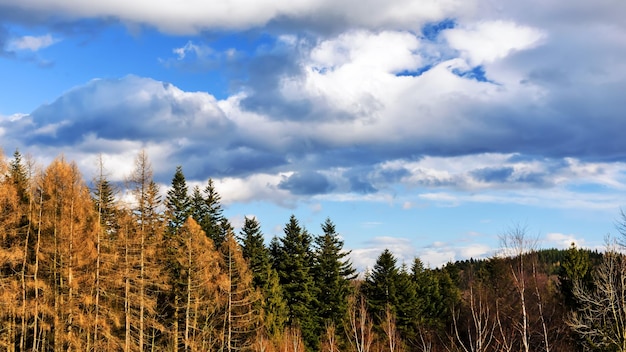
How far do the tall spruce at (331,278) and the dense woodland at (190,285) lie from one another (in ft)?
0.53

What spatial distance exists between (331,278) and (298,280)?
4.51 metres

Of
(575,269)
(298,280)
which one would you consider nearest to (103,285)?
(298,280)

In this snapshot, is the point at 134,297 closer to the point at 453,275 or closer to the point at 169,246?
the point at 169,246

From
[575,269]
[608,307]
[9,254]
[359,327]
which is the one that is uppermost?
[9,254]

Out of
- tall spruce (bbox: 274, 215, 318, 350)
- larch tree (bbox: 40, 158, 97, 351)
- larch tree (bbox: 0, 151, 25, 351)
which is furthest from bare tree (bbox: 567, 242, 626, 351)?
larch tree (bbox: 0, 151, 25, 351)

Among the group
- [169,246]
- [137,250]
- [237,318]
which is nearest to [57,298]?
[137,250]

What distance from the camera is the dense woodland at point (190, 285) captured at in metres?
44.3

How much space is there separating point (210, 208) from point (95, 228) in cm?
2849

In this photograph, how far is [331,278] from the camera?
67625 mm

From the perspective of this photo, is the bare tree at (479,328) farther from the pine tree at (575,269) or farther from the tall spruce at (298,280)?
the tall spruce at (298,280)

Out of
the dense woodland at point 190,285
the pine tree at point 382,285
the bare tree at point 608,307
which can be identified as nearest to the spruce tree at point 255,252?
the dense woodland at point 190,285

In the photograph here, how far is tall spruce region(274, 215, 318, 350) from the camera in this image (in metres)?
62.9

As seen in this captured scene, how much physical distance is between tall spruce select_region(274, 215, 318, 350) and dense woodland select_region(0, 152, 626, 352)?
6.5 inches

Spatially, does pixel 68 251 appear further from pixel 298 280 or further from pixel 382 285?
pixel 382 285
